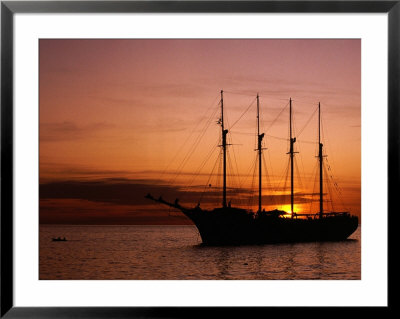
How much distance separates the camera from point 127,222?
532 centimetres

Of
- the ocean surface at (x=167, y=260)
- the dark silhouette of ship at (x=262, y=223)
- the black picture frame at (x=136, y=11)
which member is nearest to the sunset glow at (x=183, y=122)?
the dark silhouette of ship at (x=262, y=223)

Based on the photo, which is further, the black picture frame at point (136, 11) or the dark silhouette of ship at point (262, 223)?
the dark silhouette of ship at point (262, 223)

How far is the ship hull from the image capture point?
5.46 metres

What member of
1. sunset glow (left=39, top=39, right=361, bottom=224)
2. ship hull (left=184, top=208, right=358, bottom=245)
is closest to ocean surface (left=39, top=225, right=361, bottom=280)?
ship hull (left=184, top=208, right=358, bottom=245)

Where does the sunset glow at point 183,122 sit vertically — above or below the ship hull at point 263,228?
above

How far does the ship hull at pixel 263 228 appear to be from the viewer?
5.46 m

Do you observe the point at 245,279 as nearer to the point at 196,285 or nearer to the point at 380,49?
the point at 196,285

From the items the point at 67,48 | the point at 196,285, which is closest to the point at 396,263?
the point at 196,285

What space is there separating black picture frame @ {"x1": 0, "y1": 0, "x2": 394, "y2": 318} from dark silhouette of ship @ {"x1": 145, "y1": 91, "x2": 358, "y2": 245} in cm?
76

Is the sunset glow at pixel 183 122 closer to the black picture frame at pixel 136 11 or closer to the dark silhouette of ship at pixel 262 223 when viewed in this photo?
the dark silhouette of ship at pixel 262 223

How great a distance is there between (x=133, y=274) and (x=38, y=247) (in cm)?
72

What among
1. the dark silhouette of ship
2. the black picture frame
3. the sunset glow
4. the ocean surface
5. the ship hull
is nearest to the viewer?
the black picture frame

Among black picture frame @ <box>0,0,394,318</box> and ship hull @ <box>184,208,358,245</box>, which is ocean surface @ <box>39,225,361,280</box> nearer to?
ship hull @ <box>184,208,358,245</box>

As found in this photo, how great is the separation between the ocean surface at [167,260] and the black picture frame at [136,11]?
0.26 meters
